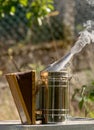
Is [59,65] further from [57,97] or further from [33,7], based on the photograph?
[33,7]

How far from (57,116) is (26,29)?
6.73 metres

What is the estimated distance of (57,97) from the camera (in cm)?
266

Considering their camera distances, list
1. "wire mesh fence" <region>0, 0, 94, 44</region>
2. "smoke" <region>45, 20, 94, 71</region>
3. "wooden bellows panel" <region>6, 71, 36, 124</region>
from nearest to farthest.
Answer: "wooden bellows panel" <region>6, 71, 36, 124</region>, "smoke" <region>45, 20, 94, 71</region>, "wire mesh fence" <region>0, 0, 94, 44</region>

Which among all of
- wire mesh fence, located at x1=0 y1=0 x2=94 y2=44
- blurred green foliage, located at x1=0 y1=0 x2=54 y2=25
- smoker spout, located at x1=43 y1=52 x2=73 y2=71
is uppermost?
smoker spout, located at x1=43 y1=52 x2=73 y2=71

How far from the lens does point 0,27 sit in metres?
8.85

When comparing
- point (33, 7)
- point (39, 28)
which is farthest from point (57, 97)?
point (39, 28)

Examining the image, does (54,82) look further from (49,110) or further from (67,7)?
(67,7)

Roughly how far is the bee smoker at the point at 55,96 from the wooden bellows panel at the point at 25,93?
0.19 ft

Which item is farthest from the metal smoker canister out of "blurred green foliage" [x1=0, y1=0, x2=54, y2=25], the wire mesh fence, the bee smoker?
the wire mesh fence

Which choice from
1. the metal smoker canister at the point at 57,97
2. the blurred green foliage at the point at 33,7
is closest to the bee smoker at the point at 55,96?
the metal smoker canister at the point at 57,97

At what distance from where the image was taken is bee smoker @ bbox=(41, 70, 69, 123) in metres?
2.66

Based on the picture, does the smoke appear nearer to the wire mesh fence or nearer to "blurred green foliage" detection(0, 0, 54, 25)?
"blurred green foliage" detection(0, 0, 54, 25)

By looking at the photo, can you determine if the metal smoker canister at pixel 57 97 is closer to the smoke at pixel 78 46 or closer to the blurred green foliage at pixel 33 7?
the smoke at pixel 78 46

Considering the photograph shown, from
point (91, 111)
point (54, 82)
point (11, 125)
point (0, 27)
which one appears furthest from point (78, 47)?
point (0, 27)
